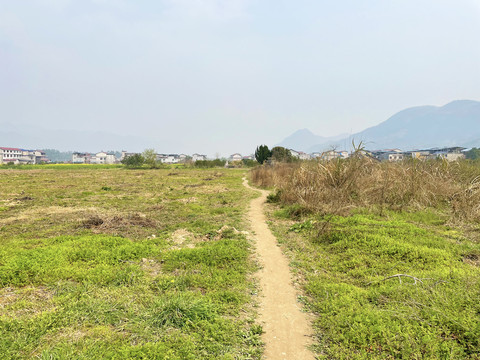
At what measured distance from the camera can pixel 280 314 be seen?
404 cm

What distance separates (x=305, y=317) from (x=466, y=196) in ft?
32.9

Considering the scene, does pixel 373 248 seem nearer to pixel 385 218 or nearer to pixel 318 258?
pixel 318 258

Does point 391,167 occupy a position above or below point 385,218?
above

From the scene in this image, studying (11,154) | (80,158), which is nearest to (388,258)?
(11,154)

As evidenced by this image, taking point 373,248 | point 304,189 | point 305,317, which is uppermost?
point 304,189

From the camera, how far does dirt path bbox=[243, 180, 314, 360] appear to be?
324 cm

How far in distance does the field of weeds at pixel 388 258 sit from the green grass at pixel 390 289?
15mm

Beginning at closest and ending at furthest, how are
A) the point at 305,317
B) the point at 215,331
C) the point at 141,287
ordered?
the point at 215,331 → the point at 305,317 → the point at 141,287

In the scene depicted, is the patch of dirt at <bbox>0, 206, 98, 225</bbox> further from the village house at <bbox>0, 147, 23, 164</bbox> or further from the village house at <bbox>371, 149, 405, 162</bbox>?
the village house at <bbox>0, 147, 23, 164</bbox>

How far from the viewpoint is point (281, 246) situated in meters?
7.37

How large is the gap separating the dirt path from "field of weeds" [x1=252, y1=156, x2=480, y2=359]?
0.25 meters

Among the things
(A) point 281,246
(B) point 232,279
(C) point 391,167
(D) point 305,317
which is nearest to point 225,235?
(A) point 281,246

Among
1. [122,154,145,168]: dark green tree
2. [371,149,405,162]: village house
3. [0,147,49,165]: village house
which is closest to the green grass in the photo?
[371,149,405,162]: village house

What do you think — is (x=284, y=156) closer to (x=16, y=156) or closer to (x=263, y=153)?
(x=263, y=153)
